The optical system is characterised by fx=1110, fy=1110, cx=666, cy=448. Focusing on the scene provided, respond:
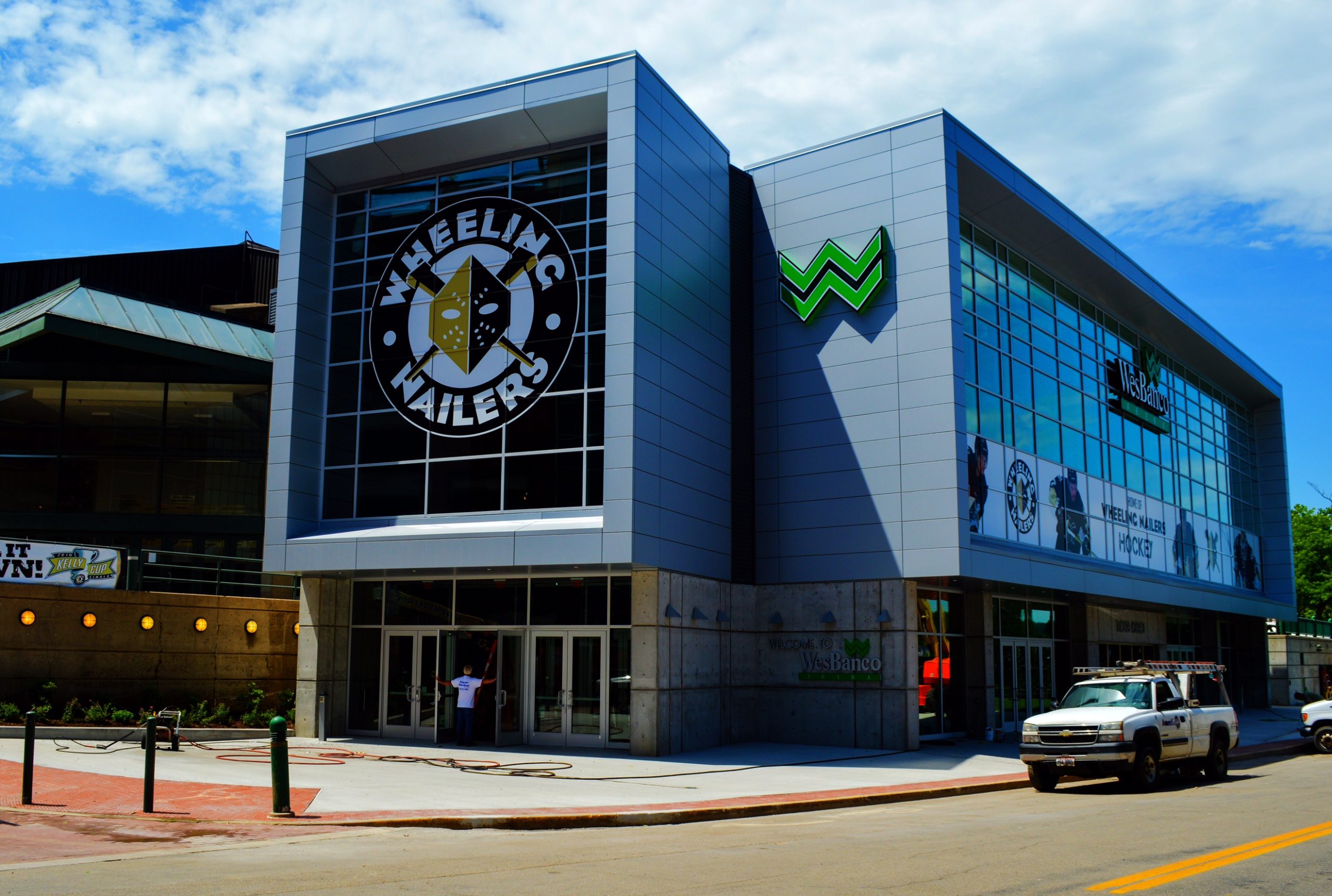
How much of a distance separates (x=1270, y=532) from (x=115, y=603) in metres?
47.6

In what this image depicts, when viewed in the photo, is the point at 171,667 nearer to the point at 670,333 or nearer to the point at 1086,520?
the point at 670,333

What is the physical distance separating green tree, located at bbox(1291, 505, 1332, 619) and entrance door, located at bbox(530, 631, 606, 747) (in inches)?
2457

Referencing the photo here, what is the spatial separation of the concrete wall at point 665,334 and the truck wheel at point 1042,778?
7.85 metres

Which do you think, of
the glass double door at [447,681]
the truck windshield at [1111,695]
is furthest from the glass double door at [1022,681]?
the glass double door at [447,681]

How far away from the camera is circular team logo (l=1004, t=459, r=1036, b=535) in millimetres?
28328

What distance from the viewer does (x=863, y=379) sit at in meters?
25.8

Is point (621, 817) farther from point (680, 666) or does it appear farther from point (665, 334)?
point (665, 334)

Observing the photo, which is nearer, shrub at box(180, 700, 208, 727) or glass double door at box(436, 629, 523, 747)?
shrub at box(180, 700, 208, 727)

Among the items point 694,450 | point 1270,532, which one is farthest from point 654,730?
point 1270,532

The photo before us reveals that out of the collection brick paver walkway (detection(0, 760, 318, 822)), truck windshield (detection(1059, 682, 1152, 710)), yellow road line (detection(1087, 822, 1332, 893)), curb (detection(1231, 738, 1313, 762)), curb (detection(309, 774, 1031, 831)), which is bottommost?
curb (detection(1231, 738, 1313, 762))

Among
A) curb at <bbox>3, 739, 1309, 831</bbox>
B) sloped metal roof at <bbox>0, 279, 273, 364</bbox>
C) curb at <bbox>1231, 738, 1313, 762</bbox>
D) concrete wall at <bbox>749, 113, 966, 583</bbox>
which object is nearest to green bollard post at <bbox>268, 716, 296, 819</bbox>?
curb at <bbox>3, 739, 1309, 831</bbox>

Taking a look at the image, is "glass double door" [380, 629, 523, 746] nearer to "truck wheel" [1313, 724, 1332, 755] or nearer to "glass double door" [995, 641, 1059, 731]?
"glass double door" [995, 641, 1059, 731]

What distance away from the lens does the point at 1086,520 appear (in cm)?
3272

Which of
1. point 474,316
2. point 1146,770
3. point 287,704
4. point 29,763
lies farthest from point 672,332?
point 29,763
